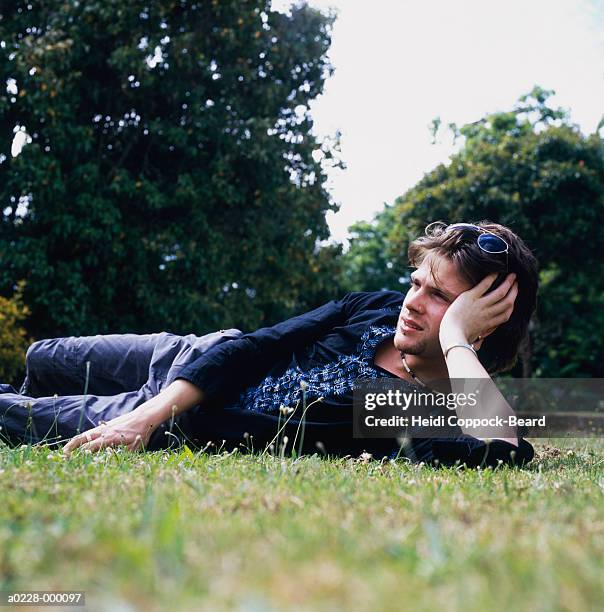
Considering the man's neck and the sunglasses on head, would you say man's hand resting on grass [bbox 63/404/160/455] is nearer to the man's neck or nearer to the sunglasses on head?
the man's neck

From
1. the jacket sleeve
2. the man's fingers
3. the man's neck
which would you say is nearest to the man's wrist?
the man's neck

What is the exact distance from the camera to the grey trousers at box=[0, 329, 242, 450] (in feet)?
13.5

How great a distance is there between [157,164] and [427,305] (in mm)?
12722

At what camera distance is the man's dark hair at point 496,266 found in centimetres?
401

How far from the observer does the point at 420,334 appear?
3957 millimetres

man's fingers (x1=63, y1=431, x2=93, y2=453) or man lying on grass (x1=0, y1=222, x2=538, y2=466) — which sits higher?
man lying on grass (x1=0, y1=222, x2=538, y2=466)

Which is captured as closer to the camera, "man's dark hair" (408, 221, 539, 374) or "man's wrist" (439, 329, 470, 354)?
"man's wrist" (439, 329, 470, 354)

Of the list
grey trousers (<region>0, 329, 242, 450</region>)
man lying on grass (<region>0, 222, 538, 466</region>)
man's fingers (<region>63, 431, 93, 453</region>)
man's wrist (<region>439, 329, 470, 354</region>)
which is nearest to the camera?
man's fingers (<region>63, 431, 93, 453</region>)

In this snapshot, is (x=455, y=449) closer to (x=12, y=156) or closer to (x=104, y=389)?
(x=104, y=389)

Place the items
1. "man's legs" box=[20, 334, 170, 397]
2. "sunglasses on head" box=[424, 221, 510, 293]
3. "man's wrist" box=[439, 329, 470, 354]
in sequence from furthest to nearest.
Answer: "man's legs" box=[20, 334, 170, 397] < "sunglasses on head" box=[424, 221, 510, 293] < "man's wrist" box=[439, 329, 470, 354]

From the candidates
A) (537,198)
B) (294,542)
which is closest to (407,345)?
(294,542)

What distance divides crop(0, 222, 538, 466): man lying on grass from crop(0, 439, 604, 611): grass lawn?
135cm

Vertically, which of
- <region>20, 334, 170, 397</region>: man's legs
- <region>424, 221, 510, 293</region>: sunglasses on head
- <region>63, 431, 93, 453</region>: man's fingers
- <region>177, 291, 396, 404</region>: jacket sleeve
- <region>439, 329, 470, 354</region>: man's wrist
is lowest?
<region>63, 431, 93, 453</region>: man's fingers

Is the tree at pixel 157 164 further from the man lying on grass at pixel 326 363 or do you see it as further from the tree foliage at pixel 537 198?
the man lying on grass at pixel 326 363
